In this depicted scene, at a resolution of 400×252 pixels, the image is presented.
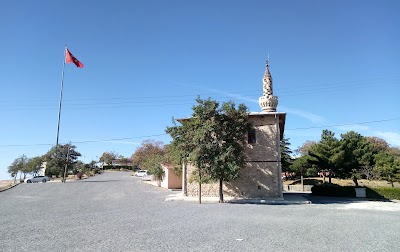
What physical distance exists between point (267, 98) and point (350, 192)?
12420mm

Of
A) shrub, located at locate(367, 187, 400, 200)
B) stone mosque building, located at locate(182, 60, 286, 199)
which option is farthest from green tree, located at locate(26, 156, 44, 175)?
shrub, located at locate(367, 187, 400, 200)

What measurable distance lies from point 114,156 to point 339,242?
110784 mm

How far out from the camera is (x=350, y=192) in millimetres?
28156

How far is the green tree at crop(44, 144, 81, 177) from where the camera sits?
4980cm

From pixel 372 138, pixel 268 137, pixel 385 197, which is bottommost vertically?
pixel 385 197

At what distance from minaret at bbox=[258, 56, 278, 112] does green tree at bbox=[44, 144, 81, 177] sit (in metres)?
36.2

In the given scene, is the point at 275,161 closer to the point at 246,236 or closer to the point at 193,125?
the point at 193,125

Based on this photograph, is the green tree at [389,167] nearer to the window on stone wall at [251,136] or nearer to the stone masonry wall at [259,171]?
the stone masonry wall at [259,171]

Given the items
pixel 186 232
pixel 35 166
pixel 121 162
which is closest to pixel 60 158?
pixel 35 166

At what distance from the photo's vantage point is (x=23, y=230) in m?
9.53

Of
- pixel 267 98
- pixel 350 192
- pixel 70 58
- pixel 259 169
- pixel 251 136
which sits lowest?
pixel 350 192

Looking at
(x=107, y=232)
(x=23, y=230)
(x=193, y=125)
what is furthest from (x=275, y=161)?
(x=23, y=230)

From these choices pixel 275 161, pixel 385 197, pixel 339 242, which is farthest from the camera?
pixel 385 197

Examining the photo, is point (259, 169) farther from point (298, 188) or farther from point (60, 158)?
point (60, 158)
